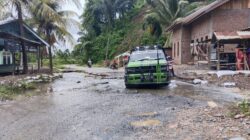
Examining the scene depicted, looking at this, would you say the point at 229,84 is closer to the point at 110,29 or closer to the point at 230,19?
the point at 230,19

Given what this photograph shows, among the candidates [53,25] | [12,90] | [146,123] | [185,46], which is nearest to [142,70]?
[12,90]

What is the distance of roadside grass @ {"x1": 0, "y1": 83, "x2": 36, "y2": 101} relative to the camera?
15.1 metres

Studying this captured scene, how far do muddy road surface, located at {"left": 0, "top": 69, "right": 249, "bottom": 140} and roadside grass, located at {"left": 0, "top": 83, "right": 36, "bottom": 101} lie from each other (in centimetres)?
121

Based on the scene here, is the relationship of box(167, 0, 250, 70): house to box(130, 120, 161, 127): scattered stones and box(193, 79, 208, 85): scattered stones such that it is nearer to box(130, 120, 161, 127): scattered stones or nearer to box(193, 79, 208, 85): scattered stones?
box(193, 79, 208, 85): scattered stones

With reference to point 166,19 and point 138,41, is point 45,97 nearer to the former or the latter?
point 166,19

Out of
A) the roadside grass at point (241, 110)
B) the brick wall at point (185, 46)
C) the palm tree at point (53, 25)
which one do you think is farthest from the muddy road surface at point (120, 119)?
the brick wall at point (185, 46)

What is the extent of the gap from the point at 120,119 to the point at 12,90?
9.02 m

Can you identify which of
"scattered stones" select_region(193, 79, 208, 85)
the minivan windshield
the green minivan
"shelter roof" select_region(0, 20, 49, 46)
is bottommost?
"scattered stones" select_region(193, 79, 208, 85)

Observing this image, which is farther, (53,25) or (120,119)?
(53,25)

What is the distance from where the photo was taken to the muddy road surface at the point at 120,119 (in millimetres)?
7789

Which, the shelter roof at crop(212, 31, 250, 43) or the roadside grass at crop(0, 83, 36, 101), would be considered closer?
the roadside grass at crop(0, 83, 36, 101)

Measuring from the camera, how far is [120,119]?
9570 millimetres

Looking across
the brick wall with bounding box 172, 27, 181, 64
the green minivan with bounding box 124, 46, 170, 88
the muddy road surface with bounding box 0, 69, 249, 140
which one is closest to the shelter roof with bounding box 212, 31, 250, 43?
the green minivan with bounding box 124, 46, 170, 88

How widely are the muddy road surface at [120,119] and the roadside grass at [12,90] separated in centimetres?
121
